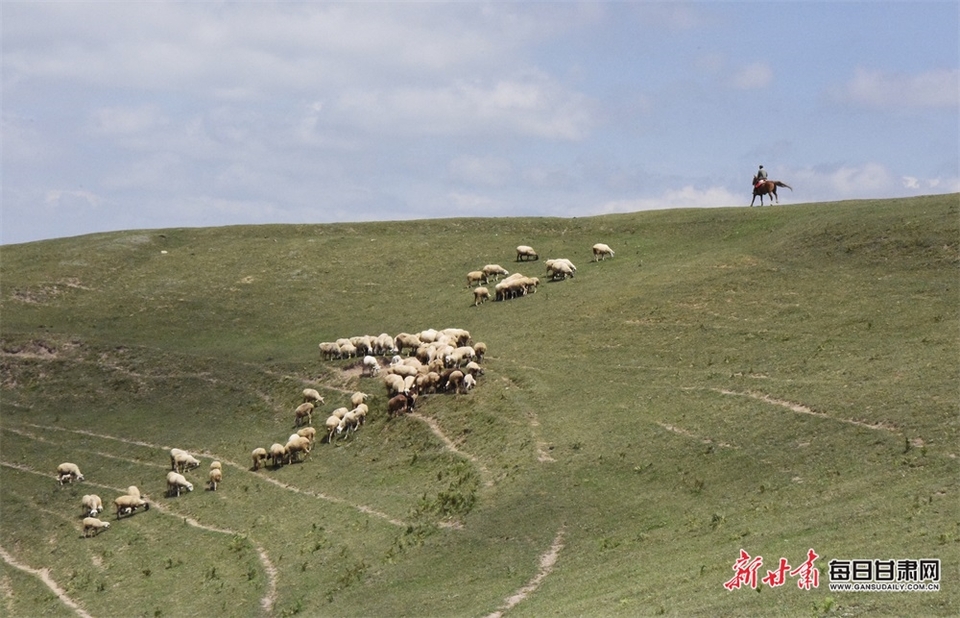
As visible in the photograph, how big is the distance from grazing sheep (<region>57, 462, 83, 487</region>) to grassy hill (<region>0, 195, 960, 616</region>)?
1.75ft

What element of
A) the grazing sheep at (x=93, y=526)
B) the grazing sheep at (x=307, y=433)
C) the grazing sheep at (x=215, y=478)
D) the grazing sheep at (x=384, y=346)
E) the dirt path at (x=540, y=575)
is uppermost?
the grazing sheep at (x=384, y=346)

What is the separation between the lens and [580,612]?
23.7 m

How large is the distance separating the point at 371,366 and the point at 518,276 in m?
12.6

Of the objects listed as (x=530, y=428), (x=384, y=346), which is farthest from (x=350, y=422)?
(x=530, y=428)

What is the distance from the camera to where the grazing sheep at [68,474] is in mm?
46844

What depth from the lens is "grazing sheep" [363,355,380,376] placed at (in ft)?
168

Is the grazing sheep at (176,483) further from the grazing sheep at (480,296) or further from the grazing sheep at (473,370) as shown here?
the grazing sheep at (480,296)

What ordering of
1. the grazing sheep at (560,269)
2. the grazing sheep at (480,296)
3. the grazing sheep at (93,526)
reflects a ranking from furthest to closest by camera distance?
the grazing sheep at (560,269) < the grazing sheep at (480,296) < the grazing sheep at (93,526)

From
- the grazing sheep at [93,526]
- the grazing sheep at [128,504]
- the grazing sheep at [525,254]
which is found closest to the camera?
the grazing sheep at [93,526]

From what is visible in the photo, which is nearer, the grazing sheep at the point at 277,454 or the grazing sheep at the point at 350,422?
the grazing sheep at the point at 277,454

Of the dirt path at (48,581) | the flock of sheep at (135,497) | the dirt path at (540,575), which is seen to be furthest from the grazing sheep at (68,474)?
the dirt path at (540,575)

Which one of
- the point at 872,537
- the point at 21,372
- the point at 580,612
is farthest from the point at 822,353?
the point at 21,372

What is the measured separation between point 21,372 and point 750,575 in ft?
154

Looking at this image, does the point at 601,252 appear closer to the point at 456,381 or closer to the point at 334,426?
the point at 456,381
